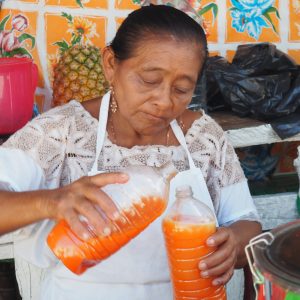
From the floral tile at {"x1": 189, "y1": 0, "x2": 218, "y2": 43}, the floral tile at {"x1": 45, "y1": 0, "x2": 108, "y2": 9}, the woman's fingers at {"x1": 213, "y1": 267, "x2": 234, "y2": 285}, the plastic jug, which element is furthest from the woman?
the floral tile at {"x1": 189, "y1": 0, "x2": 218, "y2": 43}

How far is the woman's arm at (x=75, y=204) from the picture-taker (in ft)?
3.60

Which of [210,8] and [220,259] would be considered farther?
[210,8]

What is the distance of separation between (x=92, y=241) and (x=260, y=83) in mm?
1801

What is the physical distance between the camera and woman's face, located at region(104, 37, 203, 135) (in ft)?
4.98

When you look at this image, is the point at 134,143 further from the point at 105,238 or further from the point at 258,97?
the point at 258,97

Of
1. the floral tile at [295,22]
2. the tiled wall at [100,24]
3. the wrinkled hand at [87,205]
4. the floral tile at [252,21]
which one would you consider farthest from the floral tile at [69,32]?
the wrinkled hand at [87,205]

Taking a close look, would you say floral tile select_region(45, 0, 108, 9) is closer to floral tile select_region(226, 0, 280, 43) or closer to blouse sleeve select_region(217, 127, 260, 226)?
floral tile select_region(226, 0, 280, 43)

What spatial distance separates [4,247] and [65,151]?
84cm

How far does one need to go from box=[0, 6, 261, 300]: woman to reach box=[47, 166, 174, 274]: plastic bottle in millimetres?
220

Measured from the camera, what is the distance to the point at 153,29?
1554 mm

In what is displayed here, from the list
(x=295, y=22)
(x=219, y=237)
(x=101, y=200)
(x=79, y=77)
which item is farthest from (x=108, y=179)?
(x=295, y=22)

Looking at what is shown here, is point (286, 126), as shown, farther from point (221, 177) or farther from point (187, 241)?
point (187, 241)

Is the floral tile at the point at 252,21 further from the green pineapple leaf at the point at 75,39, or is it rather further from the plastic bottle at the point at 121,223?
the plastic bottle at the point at 121,223

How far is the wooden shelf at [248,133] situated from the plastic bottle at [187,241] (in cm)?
131
